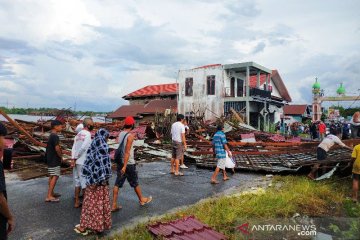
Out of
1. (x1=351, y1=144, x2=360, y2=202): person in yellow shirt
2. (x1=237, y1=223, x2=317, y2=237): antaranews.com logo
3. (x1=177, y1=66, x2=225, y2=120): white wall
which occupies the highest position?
(x1=177, y1=66, x2=225, y2=120): white wall

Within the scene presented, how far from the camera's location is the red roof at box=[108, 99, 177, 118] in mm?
31214

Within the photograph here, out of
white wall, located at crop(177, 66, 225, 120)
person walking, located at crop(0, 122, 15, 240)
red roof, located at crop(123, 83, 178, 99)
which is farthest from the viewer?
red roof, located at crop(123, 83, 178, 99)

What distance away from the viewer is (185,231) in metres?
4.61

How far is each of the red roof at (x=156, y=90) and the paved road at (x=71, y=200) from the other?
81.5 ft

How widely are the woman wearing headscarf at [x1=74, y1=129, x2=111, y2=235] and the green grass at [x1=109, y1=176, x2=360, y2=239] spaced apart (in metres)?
0.36

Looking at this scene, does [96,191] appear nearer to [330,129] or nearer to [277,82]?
[330,129]

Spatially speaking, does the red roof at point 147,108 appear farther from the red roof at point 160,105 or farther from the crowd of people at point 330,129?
the crowd of people at point 330,129

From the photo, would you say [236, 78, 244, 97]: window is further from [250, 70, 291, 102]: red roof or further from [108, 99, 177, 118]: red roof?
[108, 99, 177, 118]: red roof

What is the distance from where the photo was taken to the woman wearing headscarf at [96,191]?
4.82m

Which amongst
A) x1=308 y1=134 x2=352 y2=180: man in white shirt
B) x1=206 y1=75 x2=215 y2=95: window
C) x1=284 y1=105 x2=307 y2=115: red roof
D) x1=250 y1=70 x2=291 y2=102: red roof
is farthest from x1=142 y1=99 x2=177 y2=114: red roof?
x1=308 y1=134 x2=352 y2=180: man in white shirt

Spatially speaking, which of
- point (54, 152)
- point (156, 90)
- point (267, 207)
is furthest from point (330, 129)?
point (156, 90)

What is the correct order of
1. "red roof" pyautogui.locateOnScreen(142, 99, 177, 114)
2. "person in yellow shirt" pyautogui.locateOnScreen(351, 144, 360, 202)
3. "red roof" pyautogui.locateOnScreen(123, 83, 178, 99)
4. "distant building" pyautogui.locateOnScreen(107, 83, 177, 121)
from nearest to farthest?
"person in yellow shirt" pyautogui.locateOnScreen(351, 144, 360, 202) → "red roof" pyautogui.locateOnScreen(142, 99, 177, 114) → "distant building" pyautogui.locateOnScreen(107, 83, 177, 121) → "red roof" pyautogui.locateOnScreen(123, 83, 178, 99)

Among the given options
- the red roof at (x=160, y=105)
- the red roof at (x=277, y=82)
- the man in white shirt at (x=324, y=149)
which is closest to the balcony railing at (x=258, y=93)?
the red roof at (x=277, y=82)

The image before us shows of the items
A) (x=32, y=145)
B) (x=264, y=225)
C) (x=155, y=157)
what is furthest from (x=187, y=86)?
(x=264, y=225)
